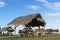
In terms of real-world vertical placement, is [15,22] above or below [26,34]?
above

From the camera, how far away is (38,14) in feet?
102

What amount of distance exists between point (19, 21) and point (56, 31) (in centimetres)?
1408

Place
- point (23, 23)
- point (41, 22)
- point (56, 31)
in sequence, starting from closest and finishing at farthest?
point (23, 23) < point (41, 22) < point (56, 31)

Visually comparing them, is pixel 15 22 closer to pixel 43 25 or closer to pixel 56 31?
pixel 43 25

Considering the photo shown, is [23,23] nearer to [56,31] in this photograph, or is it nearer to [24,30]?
[24,30]

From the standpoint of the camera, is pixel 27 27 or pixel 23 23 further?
pixel 27 27

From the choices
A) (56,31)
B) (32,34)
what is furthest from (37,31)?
(56,31)

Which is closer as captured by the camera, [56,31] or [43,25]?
[43,25]

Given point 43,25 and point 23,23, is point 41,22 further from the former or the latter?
point 23,23

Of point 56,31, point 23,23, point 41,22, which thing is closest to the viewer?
point 23,23

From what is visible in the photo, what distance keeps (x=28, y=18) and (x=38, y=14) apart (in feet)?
5.76

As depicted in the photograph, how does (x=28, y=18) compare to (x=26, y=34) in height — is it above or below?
above

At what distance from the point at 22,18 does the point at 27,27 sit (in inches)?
78.6

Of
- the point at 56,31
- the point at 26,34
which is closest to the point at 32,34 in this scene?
the point at 26,34
